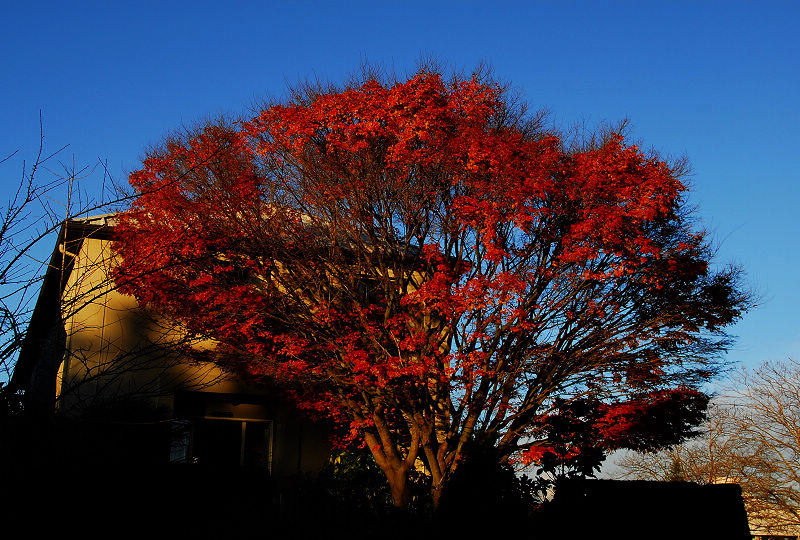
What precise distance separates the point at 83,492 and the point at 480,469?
8.65 m

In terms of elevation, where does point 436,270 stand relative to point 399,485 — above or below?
above

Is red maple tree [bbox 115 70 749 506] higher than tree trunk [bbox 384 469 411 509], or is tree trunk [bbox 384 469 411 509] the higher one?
red maple tree [bbox 115 70 749 506]

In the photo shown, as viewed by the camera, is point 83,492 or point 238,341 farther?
point 238,341

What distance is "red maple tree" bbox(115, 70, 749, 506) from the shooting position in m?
13.8

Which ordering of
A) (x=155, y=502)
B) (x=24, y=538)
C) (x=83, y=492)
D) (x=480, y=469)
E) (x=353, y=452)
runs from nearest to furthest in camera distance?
1. (x=24, y=538)
2. (x=83, y=492)
3. (x=155, y=502)
4. (x=480, y=469)
5. (x=353, y=452)

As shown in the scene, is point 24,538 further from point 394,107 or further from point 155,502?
point 394,107

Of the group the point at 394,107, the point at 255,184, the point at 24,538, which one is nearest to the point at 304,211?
the point at 255,184

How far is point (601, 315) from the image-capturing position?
14.3m

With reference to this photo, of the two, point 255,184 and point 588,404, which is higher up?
point 255,184

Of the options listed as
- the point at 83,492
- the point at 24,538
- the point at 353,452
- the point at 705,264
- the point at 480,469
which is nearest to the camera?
the point at 24,538

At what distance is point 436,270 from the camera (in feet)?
49.9

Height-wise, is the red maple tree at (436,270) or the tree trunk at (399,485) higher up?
the red maple tree at (436,270)

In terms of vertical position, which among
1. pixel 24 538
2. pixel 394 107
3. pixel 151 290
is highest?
pixel 394 107

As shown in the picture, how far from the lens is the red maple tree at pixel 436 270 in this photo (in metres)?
13.8
